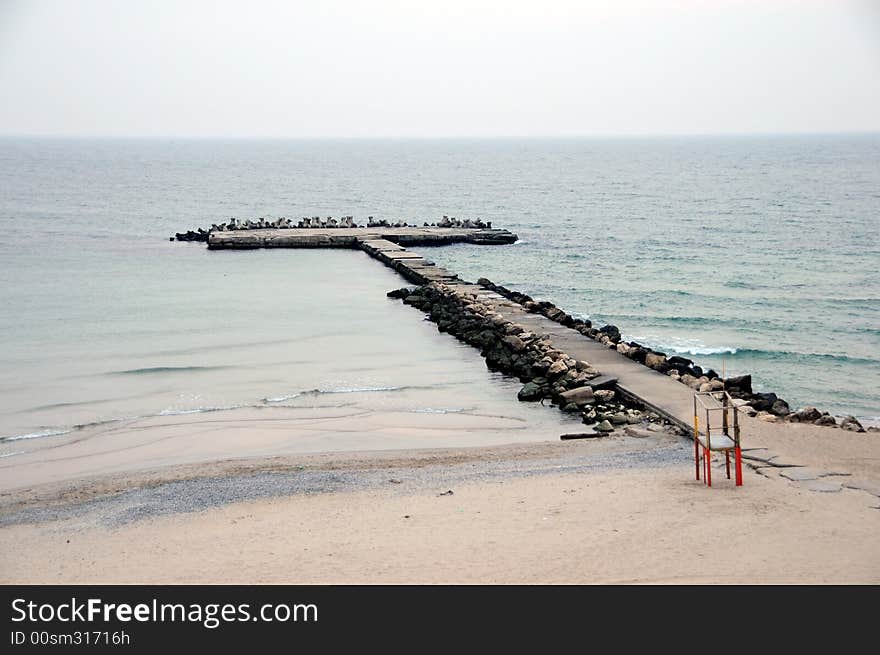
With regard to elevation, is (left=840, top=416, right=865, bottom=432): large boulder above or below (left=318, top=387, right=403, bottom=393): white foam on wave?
above

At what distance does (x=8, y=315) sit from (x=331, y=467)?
689 inches

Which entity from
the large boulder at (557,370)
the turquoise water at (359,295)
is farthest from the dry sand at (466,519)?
the turquoise water at (359,295)

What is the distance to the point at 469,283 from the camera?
33.2 m

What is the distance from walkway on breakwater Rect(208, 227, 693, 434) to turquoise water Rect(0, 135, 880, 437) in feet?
4.99

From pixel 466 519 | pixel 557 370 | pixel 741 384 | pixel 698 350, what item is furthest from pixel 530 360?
pixel 466 519

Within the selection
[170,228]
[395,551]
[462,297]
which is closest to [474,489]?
[395,551]

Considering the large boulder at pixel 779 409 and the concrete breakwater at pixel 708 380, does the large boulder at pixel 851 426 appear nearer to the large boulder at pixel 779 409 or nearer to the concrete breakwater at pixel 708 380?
the concrete breakwater at pixel 708 380

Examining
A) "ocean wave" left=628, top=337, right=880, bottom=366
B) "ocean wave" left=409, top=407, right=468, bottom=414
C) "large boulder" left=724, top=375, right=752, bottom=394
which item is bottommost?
"ocean wave" left=628, top=337, right=880, bottom=366

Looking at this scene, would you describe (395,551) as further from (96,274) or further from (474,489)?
(96,274)

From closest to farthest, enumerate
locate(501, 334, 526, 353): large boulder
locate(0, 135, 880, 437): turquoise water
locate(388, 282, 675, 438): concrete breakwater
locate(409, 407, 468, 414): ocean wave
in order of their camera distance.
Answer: locate(388, 282, 675, 438): concrete breakwater → locate(409, 407, 468, 414): ocean wave → locate(0, 135, 880, 437): turquoise water → locate(501, 334, 526, 353): large boulder

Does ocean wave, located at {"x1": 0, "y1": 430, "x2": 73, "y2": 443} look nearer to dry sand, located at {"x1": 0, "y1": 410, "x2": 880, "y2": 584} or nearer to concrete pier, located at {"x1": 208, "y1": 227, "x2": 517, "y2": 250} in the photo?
dry sand, located at {"x1": 0, "y1": 410, "x2": 880, "y2": 584}

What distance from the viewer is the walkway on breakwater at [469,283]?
58.3 feet

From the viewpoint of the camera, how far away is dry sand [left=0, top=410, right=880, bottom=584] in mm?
10234

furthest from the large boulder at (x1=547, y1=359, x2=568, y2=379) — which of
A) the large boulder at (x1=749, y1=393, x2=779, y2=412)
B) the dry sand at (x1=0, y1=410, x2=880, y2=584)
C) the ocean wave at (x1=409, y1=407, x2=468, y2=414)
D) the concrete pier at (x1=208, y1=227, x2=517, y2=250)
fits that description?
the concrete pier at (x1=208, y1=227, x2=517, y2=250)
